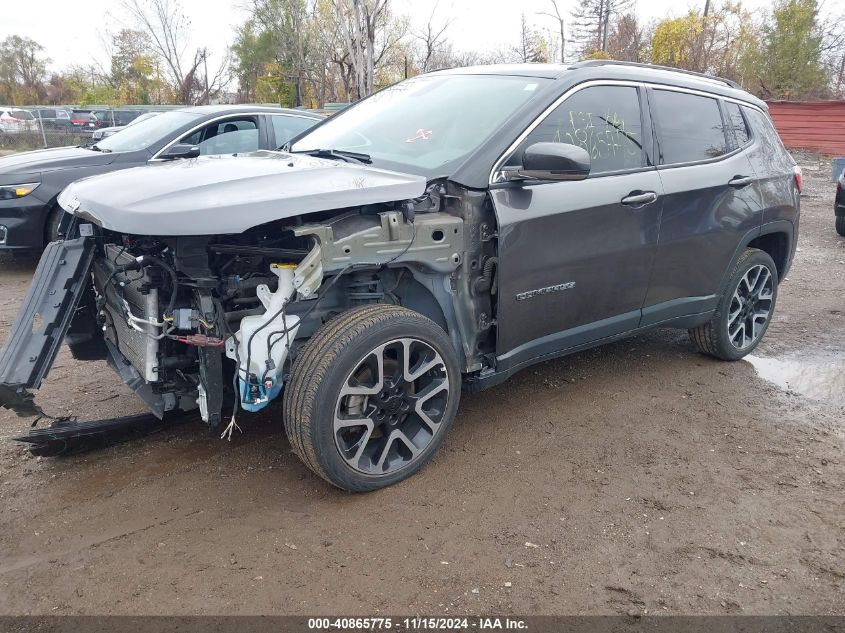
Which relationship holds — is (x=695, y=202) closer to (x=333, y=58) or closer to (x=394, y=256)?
(x=394, y=256)

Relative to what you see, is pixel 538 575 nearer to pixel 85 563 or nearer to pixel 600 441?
pixel 600 441

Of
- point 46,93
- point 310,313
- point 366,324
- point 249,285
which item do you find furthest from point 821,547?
point 46,93

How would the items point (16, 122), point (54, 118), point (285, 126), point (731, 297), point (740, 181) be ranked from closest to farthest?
1. point (740, 181)
2. point (731, 297)
3. point (285, 126)
4. point (16, 122)
5. point (54, 118)

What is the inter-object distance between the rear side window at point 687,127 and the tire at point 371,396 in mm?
1916

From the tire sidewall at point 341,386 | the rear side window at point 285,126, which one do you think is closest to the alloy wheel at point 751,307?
the tire sidewall at point 341,386

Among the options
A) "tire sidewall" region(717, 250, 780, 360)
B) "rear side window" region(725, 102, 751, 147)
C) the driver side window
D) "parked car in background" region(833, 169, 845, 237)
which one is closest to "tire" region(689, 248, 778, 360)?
"tire sidewall" region(717, 250, 780, 360)

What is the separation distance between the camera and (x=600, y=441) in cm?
362

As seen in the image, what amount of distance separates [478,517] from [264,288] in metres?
1.35

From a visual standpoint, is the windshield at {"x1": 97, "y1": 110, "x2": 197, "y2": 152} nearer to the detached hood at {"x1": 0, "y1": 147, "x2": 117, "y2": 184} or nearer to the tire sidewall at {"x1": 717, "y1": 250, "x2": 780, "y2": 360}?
the detached hood at {"x1": 0, "y1": 147, "x2": 117, "y2": 184}

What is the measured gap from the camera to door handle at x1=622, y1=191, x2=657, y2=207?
3.60 meters

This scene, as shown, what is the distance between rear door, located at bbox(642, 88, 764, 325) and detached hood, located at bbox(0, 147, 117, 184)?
5.51 m

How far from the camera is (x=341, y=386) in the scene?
109 inches

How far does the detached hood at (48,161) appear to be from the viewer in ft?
21.5

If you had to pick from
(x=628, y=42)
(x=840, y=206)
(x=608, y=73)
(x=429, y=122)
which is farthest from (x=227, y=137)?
(x=628, y=42)
